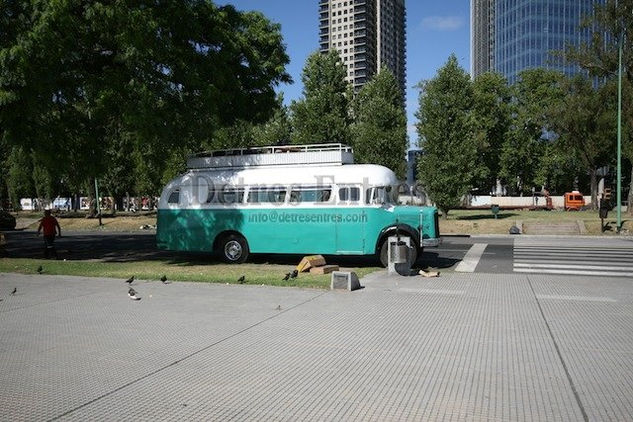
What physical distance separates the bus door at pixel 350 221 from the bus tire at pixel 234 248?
10.5ft

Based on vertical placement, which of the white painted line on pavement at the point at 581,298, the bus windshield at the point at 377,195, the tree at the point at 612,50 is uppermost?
the tree at the point at 612,50

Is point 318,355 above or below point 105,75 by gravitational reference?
below

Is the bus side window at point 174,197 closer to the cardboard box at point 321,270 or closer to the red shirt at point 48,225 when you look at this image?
the red shirt at point 48,225

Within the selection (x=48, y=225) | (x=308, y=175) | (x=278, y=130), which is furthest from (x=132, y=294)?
(x=278, y=130)

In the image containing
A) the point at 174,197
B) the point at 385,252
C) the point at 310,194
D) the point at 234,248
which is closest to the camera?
the point at 385,252

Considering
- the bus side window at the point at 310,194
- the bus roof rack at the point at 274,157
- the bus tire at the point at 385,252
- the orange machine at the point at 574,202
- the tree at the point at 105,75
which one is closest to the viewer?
the tree at the point at 105,75

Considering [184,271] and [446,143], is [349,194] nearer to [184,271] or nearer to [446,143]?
[184,271]

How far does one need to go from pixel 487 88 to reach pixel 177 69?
57.7 meters

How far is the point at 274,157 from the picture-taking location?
654 inches

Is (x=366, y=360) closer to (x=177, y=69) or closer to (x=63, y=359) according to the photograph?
(x=63, y=359)

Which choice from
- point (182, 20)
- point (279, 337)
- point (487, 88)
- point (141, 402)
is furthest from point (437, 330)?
point (487, 88)

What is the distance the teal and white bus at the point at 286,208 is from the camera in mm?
15133

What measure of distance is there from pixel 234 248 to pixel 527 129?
5889cm

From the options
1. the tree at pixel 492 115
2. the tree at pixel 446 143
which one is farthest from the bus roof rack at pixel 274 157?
the tree at pixel 492 115
